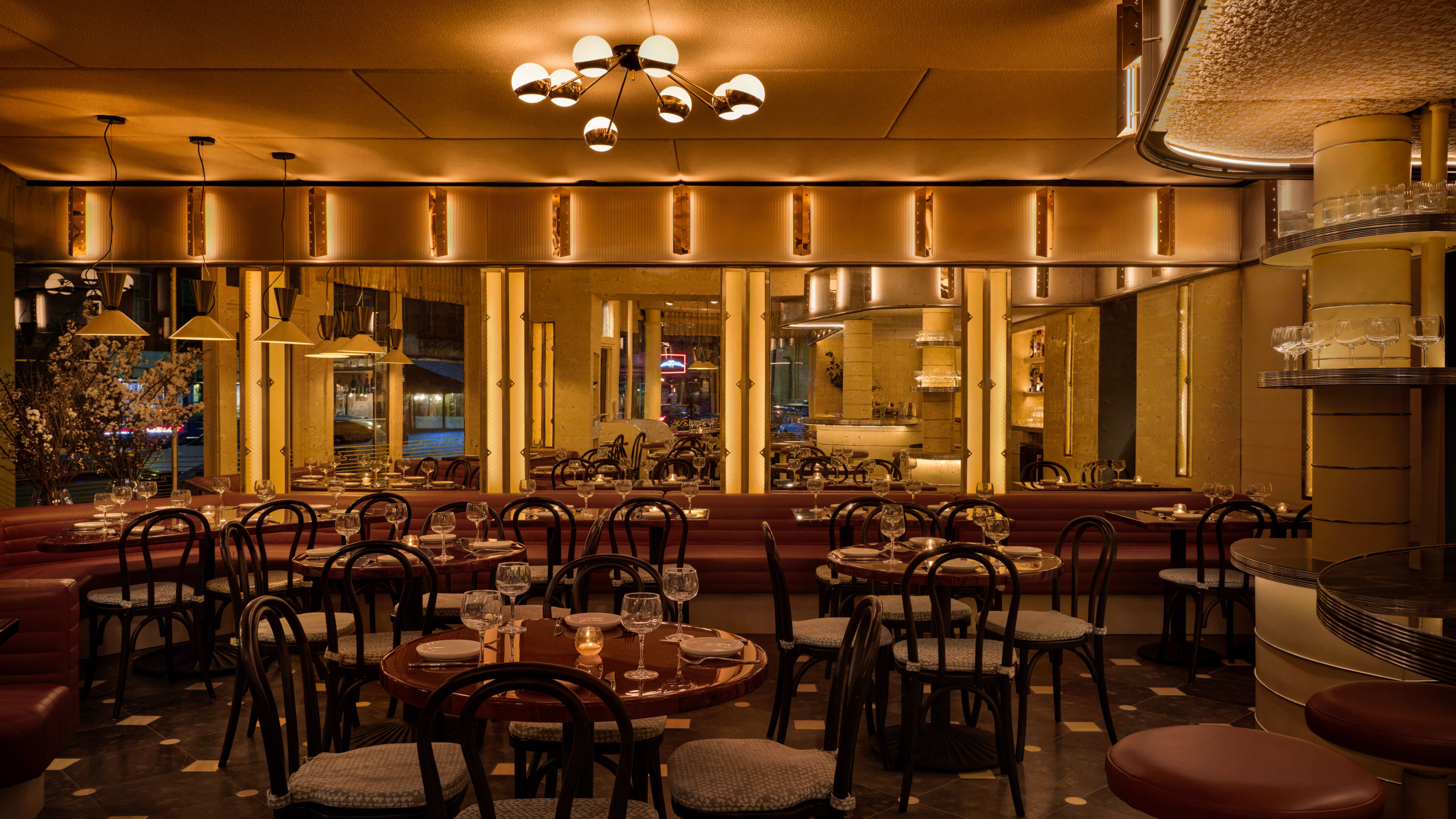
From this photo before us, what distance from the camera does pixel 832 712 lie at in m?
2.61

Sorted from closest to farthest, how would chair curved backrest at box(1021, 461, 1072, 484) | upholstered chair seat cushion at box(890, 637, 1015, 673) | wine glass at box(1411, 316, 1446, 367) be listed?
wine glass at box(1411, 316, 1446, 367), upholstered chair seat cushion at box(890, 637, 1015, 673), chair curved backrest at box(1021, 461, 1072, 484)

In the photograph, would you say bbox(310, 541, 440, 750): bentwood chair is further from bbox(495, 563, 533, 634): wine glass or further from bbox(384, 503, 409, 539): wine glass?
bbox(384, 503, 409, 539): wine glass

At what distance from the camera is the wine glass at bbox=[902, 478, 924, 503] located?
21.4 ft

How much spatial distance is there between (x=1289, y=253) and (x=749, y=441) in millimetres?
4638

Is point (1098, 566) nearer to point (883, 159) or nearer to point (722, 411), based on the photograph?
point (883, 159)

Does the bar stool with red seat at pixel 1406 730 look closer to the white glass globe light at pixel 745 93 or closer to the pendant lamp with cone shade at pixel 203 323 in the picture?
the white glass globe light at pixel 745 93

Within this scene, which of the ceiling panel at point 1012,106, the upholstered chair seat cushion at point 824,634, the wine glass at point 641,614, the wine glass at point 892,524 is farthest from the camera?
the ceiling panel at point 1012,106

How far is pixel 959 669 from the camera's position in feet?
12.0

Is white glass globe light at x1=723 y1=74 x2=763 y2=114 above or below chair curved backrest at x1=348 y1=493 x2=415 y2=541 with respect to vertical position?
above

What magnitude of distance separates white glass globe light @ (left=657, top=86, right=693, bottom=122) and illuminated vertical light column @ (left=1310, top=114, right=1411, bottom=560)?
2.75 metres

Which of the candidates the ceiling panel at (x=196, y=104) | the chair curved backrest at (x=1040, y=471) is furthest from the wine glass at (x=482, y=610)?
the chair curved backrest at (x=1040, y=471)

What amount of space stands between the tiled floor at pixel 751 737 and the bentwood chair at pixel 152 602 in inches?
6.1

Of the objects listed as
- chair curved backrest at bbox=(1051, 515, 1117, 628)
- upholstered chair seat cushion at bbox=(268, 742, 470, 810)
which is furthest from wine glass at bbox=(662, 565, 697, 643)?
chair curved backrest at bbox=(1051, 515, 1117, 628)

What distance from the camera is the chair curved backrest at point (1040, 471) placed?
8.21m
